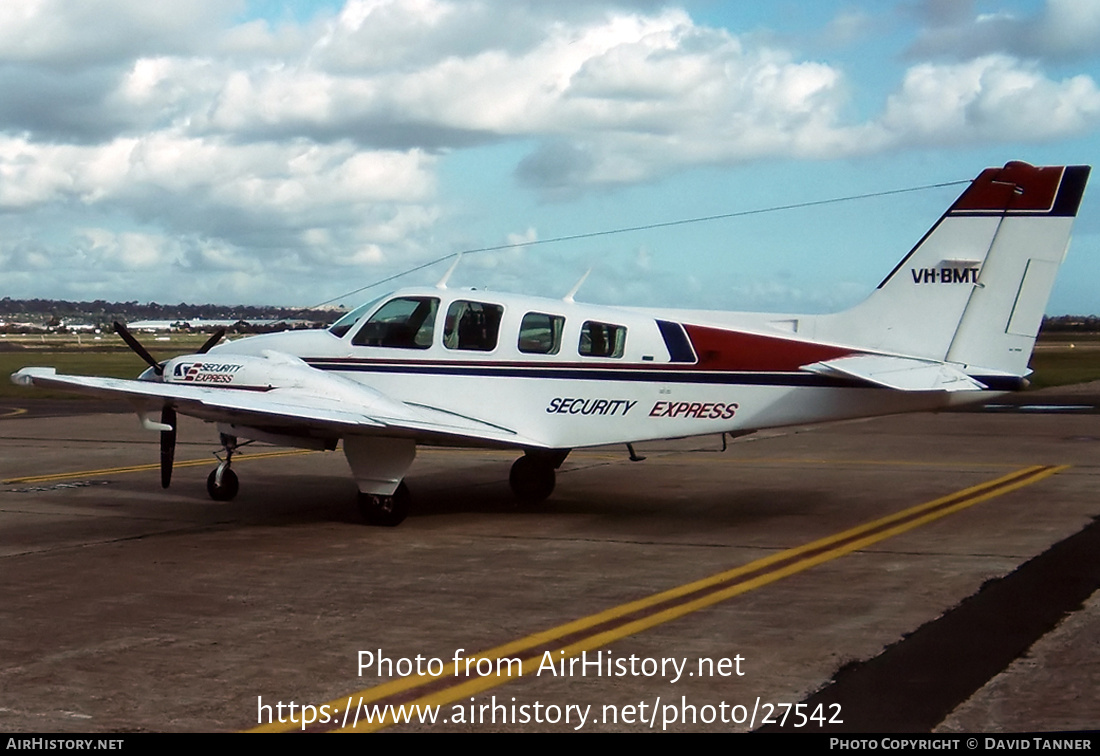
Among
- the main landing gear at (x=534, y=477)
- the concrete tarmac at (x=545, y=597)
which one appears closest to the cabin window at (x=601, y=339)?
the concrete tarmac at (x=545, y=597)

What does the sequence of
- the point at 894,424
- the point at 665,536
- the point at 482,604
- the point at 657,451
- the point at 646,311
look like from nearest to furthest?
the point at 482,604, the point at 665,536, the point at 646,311, the point at 657,451, the point at 894,424

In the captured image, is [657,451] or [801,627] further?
[657,451]

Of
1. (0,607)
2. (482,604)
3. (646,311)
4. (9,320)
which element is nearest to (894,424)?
(646,311)

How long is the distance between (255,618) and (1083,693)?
5563mm

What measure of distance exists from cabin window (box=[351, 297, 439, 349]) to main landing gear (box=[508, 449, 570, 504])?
7.39ft

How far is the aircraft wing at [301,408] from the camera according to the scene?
1145 centimetres

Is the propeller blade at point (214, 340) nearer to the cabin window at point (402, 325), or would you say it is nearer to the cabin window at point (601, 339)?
the cabin window at point (402, 325)

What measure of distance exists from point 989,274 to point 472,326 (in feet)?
18.7

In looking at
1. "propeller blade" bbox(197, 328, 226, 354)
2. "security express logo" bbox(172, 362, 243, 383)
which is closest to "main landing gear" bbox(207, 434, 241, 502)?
"propeller blade" bbox(197, 328, 226, 354)

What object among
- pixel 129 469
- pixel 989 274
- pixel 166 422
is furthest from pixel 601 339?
pixel 129 469

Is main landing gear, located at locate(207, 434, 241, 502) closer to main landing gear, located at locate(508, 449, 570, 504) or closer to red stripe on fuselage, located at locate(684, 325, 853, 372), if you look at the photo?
main landing gear, located at locate(508, 449, 570, 504)
